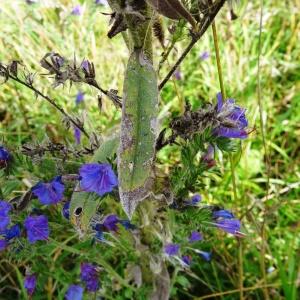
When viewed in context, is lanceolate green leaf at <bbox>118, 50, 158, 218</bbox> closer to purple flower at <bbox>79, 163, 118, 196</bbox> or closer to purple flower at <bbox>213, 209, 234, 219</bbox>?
purple flower at <bbox>79, 163, 118, 196</bbox>

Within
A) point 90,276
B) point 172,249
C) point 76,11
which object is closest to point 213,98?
point 172,249

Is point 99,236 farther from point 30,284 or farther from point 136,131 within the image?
point 136,131

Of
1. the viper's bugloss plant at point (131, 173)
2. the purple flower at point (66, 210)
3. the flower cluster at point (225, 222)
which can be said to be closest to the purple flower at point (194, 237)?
the viper's bugloss plant at point (131, 173)

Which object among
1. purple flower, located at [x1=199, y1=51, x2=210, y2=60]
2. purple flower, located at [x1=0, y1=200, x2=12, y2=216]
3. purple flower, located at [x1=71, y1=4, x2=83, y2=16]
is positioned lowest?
purple flower, located at [x1=0, y1=200, x2=12, y2=216]

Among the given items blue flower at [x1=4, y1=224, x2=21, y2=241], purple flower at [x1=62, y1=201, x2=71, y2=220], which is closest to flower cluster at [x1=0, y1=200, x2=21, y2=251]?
blue flower at [x1=4, y1=224, x2=21, y2=241]

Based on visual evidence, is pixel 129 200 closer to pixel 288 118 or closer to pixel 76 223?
pixel 76 223
